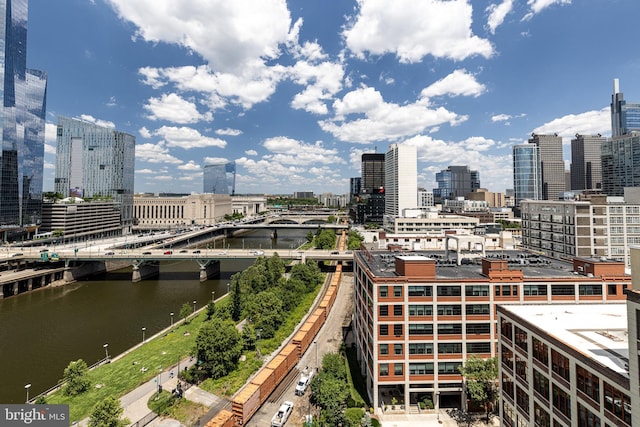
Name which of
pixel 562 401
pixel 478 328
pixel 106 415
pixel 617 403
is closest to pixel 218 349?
pixel 106 415

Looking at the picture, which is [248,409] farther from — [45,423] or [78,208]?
[78,208]

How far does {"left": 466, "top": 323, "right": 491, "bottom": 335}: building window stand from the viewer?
39.6m

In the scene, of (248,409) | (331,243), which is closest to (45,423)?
(248,409)

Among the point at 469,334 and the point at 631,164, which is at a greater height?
the point at 631,164

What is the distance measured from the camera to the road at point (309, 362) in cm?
3431

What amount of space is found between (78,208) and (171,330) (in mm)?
139951

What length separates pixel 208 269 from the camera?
4242 inches

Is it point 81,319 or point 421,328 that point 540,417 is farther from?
point 81,319

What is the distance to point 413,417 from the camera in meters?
36.9

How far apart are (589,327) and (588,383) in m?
7.24

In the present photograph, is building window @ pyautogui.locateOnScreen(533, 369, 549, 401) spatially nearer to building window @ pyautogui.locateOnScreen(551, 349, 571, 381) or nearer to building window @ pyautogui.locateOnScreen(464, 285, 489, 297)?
building window @ pyautogui.locateOnScreen(551, 349, 571, 381)

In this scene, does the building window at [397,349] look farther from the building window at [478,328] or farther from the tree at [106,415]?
the tree at [106,415]

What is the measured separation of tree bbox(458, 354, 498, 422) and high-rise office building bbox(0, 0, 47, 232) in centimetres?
17310

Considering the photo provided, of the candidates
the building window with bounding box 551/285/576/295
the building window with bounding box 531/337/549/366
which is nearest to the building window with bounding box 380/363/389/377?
the building window with bounding box 531/337/549/366
